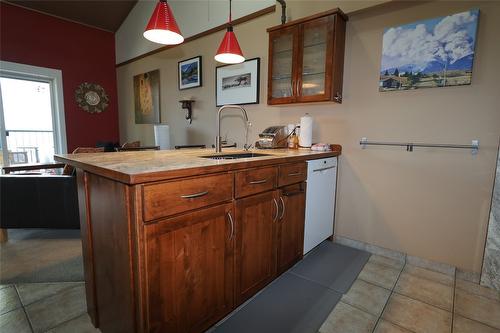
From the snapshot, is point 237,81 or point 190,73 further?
point 190,73

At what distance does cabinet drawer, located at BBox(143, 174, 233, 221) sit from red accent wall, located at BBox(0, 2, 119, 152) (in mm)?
4463

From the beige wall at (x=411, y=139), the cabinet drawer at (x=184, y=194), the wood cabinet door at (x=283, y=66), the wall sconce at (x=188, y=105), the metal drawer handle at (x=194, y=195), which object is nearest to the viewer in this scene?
the cabinet drawer at (x=184, y=194)

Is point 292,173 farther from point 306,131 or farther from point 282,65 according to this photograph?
point 282,65

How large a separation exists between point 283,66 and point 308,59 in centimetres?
27

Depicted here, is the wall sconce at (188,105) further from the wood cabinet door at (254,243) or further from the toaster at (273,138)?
the wood cabinet door at (254,243)

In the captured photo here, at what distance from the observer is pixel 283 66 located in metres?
2.42

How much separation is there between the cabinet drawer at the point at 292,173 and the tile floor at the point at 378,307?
833mm

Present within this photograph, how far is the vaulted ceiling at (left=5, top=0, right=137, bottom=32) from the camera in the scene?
12.6 feet

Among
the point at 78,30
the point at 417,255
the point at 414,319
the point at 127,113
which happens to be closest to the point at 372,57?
the point at 417,255

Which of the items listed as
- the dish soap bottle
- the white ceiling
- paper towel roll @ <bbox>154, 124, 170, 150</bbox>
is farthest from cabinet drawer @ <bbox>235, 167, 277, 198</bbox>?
paper towel roll @ <bbox>154, 124, 170, 150</bbox>

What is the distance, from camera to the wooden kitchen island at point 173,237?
3.11 ft

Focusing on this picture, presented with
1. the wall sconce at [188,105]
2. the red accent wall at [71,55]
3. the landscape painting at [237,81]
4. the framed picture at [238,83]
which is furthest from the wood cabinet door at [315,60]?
the red accent wall at [71,55]

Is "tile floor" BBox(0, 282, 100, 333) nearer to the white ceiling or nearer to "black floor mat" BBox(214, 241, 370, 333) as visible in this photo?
"black floor mat" BBox(214, 241, 370, 333)

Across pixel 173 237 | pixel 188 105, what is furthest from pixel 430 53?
pixel 188 105
